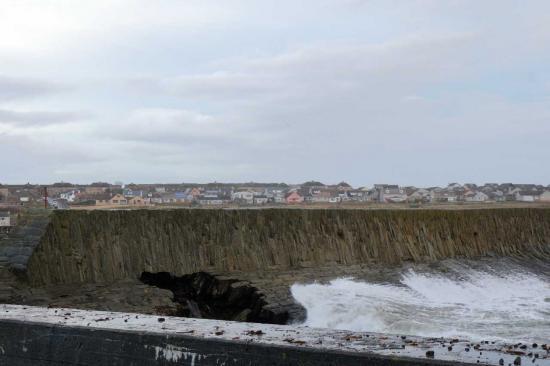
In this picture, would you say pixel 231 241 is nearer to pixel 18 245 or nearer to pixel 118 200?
pixel 18 245

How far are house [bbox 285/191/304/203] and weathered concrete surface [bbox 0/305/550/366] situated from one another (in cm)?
3325

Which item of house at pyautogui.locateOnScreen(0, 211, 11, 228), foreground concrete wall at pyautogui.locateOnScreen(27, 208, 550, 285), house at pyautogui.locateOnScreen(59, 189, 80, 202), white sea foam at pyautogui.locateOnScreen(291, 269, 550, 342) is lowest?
white sea foam at pyautogui.locateOnScreen(291, 269, 550, 342)

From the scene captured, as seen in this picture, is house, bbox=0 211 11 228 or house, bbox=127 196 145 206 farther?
house, bbox=127 196 145 206

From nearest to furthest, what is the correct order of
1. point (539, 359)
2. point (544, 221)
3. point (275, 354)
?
1. point (539, 359)
2. point (275, 354)
3. point (544, 221)

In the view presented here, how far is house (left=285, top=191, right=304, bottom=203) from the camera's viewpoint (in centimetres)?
3747

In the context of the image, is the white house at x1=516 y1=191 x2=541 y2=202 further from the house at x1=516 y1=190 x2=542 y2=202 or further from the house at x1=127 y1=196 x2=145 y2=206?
the house at x1=127 y1=196 x2=145 y2=206

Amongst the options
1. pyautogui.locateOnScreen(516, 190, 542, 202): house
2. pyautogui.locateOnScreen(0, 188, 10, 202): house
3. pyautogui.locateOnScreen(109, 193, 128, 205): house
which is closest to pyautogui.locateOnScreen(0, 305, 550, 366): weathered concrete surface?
pyautogui.locateOnScreen(0, 188, 10, 202): house

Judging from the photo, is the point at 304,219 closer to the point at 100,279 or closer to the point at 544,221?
the point at 100,279

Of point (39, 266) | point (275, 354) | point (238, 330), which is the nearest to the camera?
point (275, 354)

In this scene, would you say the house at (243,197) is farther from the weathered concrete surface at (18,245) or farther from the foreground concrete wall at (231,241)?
the weathered concrete surface at (18,245)

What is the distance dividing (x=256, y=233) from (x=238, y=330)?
523 inches

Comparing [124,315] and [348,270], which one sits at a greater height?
[124,315]

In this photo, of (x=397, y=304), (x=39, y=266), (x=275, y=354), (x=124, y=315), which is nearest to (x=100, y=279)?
(x=39, y=266)

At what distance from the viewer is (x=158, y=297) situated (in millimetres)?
12016
